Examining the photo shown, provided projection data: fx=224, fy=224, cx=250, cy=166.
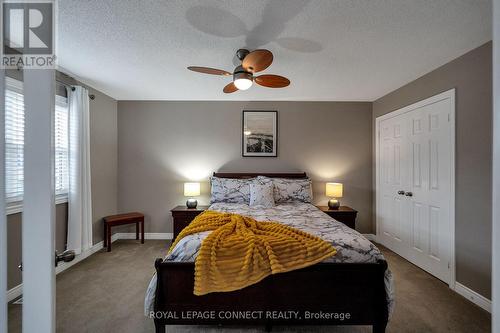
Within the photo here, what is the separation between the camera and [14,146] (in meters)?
2.16

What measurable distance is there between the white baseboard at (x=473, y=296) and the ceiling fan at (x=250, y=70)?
2.82 m

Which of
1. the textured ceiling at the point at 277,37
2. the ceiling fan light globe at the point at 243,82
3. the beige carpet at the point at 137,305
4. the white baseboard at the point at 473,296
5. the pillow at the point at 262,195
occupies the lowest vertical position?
the beige carpet at the point at 137,305

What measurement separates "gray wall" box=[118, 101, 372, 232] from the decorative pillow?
1.44ft

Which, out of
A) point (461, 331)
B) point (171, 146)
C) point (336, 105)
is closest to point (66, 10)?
point (171, 146)

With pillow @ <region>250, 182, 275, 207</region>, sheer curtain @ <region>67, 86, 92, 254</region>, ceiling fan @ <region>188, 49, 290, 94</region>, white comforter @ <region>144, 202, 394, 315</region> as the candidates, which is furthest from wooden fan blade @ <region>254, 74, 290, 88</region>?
sheer curtain @ <region>67, 86, 92, 254</region>

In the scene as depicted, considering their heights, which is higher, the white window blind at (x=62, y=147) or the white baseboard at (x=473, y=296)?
the white window blind at (x=62, y=147)

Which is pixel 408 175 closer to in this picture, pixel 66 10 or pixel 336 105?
pixel 336 105

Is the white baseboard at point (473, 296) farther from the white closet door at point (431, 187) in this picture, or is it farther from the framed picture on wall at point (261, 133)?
the framed picture on wall at point (261, 133)

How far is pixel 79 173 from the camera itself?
298 centimetres

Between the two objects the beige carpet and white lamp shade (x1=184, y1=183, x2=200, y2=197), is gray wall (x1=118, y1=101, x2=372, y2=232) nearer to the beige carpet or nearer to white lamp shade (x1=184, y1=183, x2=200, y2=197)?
white lamp shade (x1=184, y1=183, x2=200, y2=197)

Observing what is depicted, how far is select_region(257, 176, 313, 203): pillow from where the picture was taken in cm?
359

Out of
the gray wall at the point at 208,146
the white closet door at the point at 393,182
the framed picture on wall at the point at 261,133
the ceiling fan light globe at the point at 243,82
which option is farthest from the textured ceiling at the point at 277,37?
the framed picture on wall at the point at 261,133

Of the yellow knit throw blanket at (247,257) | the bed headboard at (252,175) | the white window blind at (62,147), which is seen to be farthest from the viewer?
the bed headboard at (252,175)

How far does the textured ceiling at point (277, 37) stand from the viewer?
5.57 feet
